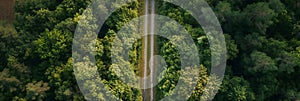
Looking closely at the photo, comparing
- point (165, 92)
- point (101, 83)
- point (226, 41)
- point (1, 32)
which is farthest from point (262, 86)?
point (1, 32)

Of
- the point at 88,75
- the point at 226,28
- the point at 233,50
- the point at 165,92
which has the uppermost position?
the point at 226,28

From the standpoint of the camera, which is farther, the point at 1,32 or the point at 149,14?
the point at 149,14

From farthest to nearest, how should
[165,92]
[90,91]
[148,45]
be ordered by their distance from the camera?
[148,45] → [165,92] → [90,91]

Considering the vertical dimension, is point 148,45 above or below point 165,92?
above

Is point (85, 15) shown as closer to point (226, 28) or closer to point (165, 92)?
point (165, 92)

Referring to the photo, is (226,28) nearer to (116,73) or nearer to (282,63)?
(282,63)

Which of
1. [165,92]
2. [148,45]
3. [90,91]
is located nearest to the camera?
[90,91]

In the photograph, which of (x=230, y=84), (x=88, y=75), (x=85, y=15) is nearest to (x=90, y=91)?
(x=88, y=75)
